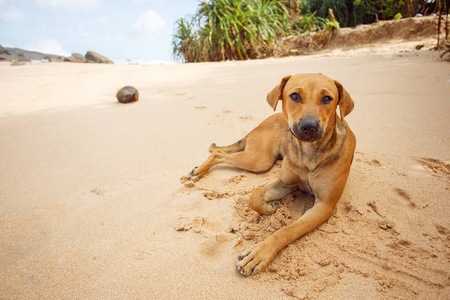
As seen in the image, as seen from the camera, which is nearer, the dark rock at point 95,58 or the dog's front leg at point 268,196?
the dog's front leg at point 268,196

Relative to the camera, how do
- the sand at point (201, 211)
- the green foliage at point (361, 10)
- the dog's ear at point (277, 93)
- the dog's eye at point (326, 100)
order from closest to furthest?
the sand at point (201, 211)
the dog's eye at point (326, 100)
the dog's ear at point (277, 93)
the green foliage at point (361, 10)

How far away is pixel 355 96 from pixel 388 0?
378 inches

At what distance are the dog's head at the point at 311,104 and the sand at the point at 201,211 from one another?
72 centimetres

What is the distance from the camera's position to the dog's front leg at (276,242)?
1683mm

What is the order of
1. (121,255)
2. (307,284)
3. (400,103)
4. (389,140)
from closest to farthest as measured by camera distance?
1. (307,284)
2. (121,255)
3. (389,140)
4. (400,103)

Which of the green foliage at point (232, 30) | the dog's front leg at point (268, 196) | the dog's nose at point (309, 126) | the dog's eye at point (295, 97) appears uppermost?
the green foliage at point (232, 30)

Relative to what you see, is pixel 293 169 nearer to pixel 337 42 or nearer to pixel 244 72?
pixel 244 72

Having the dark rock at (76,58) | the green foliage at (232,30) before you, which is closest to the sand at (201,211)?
the green foliage at (232,30)

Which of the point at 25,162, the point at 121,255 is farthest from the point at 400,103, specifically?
the point at 25,162

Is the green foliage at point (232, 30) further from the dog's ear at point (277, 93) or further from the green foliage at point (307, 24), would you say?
the dog's ear at point (277, 93)

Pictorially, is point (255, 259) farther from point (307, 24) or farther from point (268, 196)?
point (307, 24)

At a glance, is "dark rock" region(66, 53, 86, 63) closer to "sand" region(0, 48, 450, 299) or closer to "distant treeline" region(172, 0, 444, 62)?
"distant treeline" region(172, 0, 444, 62)

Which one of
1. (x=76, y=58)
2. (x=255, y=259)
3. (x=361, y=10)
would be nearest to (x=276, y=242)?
(x=255, y=259)

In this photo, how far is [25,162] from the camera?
127 inches
